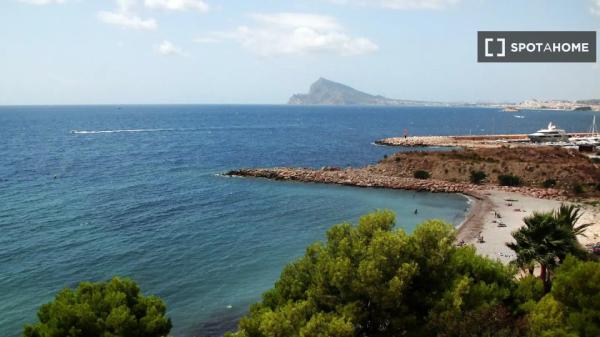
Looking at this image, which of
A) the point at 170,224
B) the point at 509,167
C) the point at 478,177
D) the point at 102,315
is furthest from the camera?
the point at 509,167

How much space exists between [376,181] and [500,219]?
79.6 ft

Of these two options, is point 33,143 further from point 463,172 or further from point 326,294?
point 326,294

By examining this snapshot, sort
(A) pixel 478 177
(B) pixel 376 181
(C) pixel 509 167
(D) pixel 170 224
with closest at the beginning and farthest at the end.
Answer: (D) pixel 170 224 < (A) pixel 478 177 < (B) pixel 376 181 < (C) pixel 509 167

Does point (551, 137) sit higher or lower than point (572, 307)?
higher

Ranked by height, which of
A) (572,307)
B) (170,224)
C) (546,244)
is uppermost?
(546,244)

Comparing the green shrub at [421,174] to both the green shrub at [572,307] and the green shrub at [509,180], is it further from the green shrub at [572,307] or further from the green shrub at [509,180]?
the green shrub at [572,307]

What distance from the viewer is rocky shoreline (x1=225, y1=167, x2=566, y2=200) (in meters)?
63.7

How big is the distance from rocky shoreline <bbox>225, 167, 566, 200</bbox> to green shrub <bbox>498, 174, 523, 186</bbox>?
2.67 meters

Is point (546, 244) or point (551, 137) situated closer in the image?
point (546, 244)

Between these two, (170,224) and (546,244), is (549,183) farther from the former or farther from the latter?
(170,224)

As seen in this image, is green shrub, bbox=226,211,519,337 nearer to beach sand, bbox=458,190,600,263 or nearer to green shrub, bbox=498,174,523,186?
beach sand, bbox=458,190,600,263

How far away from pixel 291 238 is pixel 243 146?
86.1 metres

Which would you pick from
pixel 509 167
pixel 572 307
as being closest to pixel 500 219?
pixel 509 167

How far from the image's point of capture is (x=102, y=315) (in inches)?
696
